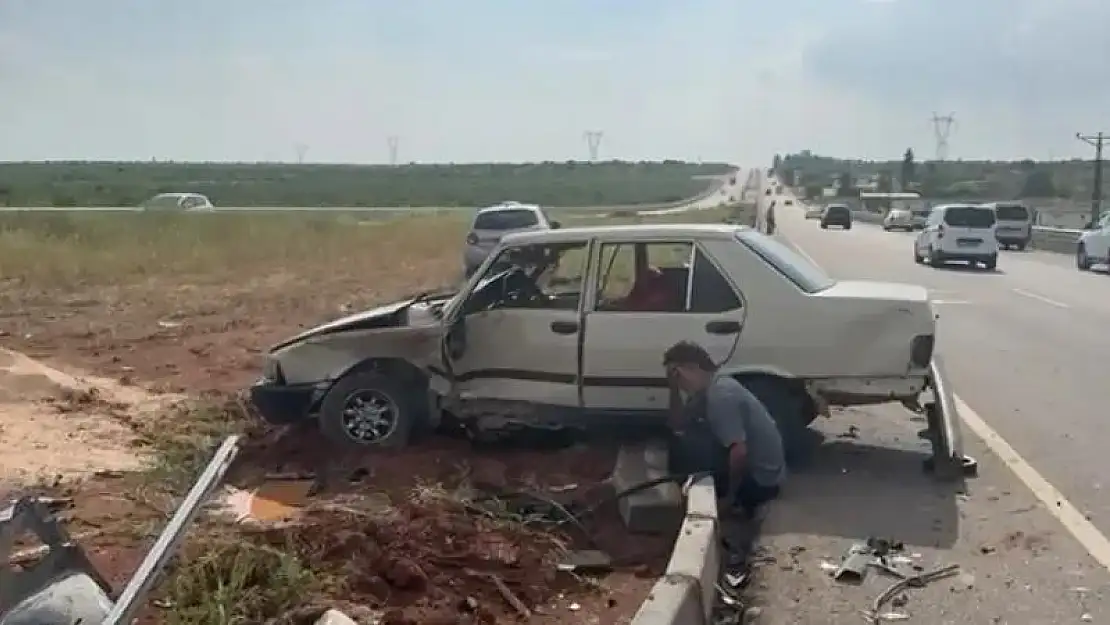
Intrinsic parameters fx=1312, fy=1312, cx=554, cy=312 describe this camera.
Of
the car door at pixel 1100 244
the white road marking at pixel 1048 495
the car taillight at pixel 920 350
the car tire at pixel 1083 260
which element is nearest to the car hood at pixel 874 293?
the car taillight at pixel 920 350

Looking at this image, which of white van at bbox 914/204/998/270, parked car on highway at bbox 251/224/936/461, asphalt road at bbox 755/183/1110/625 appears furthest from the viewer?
white van at bbox 914/204/998/270

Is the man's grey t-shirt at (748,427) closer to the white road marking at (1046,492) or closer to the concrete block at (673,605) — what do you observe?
the white road marking at (1046,492)

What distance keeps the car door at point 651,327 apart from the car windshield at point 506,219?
19047 mm

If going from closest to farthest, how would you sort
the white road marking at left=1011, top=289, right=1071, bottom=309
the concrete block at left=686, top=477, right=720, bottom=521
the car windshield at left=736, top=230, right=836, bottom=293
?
the concrete block at left=686, top=477, right=720, bottom=521, the car windshield at left=736, top=230, right=836, bottom=293, the white road marking at left=1011, top=289, right=1071, bottom=309

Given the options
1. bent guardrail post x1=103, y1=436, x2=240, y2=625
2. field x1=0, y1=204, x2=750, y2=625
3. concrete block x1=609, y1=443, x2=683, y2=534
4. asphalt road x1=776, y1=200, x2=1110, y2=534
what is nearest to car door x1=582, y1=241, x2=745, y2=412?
field x1=0, y1=204, x2=750, y2=625

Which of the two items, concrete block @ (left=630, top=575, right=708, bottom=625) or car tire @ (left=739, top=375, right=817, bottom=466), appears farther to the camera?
car tire @ (left=739, top=375, right=817, bottom=466)

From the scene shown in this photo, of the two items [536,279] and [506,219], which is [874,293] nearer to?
[536,279]

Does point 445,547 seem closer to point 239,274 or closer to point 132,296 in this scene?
point 132,296

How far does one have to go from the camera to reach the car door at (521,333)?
29.1ft

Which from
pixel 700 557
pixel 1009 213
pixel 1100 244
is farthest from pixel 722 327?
pixel 1009 213

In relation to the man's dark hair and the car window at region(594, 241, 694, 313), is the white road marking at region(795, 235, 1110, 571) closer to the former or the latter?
the man's dark hair

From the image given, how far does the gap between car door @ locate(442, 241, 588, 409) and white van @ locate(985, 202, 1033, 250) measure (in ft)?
134

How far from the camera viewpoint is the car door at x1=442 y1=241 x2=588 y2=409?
29.1ft

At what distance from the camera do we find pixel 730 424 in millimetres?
7410
